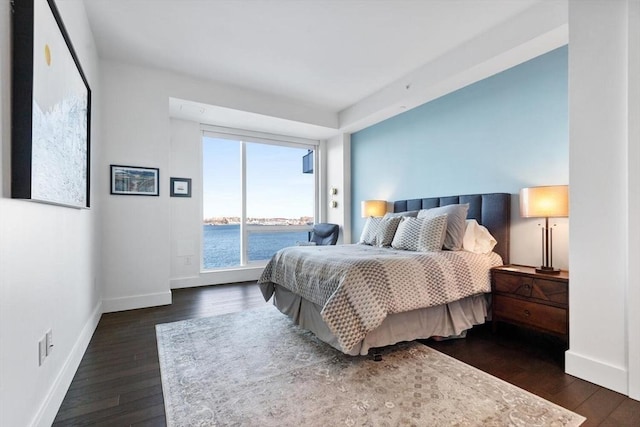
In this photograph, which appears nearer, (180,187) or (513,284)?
(513,284)

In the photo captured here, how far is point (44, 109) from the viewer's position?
56.3 inches

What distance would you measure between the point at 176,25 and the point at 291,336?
307 centimetres

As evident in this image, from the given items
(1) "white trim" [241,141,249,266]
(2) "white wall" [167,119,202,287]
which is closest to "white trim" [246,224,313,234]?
(1) "white trim" [241,141,249,266]

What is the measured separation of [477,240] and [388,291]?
136 cm

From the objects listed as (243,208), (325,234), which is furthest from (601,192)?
(243,208)

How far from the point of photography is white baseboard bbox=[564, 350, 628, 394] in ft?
6.25

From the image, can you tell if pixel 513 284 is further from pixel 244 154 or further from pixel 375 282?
pixel 244 154

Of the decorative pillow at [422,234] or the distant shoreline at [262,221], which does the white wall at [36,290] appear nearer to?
the distant shoreline at [262,221]

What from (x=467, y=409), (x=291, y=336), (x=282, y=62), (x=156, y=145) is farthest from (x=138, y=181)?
(x=467, y=409)

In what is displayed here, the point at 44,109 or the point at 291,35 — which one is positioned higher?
the point at 291,35

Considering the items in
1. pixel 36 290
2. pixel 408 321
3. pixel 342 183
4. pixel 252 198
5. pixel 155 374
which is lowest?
pixel 155 374

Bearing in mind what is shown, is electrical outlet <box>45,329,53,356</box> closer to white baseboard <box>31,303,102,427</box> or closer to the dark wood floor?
white baseboard <box>31,303,102,427</box>

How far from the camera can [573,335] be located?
7.08 feet

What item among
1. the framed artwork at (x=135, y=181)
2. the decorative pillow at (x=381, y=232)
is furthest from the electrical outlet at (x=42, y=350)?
the decorative pillow at (x=381, y=232)
